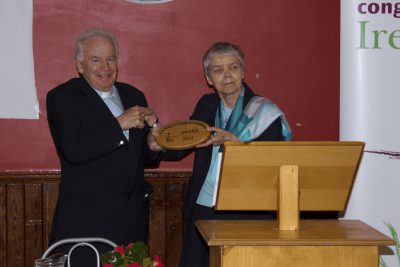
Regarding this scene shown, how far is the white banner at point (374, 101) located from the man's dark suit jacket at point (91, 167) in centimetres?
114

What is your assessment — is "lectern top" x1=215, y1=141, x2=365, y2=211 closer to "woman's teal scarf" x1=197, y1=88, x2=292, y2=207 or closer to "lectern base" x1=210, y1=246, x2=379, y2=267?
"lectern base" x1=210, y1=246, x2=379, y2=267

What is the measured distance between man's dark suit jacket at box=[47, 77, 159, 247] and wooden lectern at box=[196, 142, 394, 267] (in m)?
0.83

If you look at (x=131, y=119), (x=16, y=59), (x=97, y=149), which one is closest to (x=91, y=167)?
(x=97, y=149)

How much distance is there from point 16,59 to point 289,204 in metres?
→ 2.16

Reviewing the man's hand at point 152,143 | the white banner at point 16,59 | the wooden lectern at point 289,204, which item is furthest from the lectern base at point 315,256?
the white banner at point 16,59

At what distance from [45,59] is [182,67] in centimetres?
79

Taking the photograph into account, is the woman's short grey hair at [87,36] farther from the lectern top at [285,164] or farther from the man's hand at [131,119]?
the lectern top at [285,164]

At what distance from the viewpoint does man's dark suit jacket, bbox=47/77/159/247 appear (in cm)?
329

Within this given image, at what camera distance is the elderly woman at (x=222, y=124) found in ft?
10.9

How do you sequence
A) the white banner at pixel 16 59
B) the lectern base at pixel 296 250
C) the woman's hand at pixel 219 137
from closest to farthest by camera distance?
the lectern base at pixel 296 250, the woman's hand at pixel 219 137, the white banner at pixel 16 59

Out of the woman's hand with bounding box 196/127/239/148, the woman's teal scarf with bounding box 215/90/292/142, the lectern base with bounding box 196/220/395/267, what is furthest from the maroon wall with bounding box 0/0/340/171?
the lectern base with bounding box 196/220/395/267

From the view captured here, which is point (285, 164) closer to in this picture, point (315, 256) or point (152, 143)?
point (315, 256)

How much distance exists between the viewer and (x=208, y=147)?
3422 millimetres

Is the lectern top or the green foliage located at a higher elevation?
the lectern top
